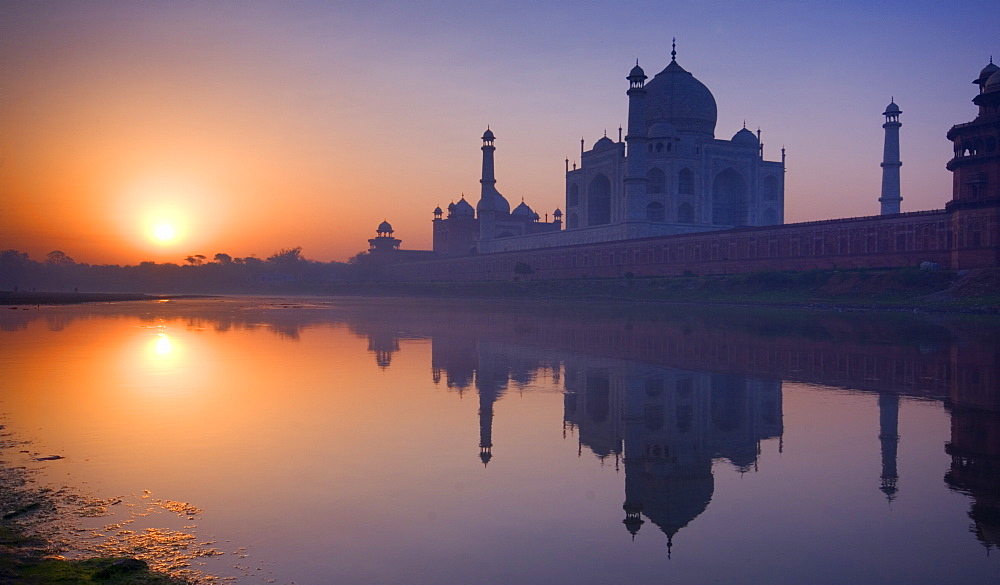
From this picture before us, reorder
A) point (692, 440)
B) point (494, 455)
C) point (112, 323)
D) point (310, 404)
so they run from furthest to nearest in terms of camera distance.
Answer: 1. point (112, 323)
2. point (310, 404)
3. point (692, 440)
4. point (494, 455)

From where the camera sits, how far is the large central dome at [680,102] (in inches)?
2857

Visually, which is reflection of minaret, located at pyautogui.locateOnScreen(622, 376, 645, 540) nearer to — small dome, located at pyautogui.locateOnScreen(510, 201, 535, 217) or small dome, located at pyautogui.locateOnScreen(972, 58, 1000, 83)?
small dome, located at pyautogui.locateOnScreen(972, 58, 1000, 83)

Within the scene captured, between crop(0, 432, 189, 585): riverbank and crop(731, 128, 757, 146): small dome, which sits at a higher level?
crop(731, 128, 757, 146): small dome

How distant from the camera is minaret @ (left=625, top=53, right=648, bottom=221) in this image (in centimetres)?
6656

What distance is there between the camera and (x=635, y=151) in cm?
6694

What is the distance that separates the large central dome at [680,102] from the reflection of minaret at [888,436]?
6451 cm

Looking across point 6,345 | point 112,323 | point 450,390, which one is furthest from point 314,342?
point 112,323

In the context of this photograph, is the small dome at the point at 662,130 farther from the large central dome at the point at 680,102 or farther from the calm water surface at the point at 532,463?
the calm water surface at the point at 532,463

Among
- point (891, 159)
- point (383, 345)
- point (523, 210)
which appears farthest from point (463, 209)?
point (383, 345)

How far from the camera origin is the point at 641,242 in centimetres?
6219

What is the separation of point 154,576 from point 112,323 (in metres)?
28.6

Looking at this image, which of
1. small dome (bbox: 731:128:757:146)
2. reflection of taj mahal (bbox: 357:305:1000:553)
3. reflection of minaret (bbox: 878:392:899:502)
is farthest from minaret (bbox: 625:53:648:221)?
reflection of minaret (bbox: 878:392:899:502)

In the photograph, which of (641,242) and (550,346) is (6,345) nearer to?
(550,346)

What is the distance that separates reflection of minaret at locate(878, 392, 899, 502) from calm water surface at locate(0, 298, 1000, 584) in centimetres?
5
